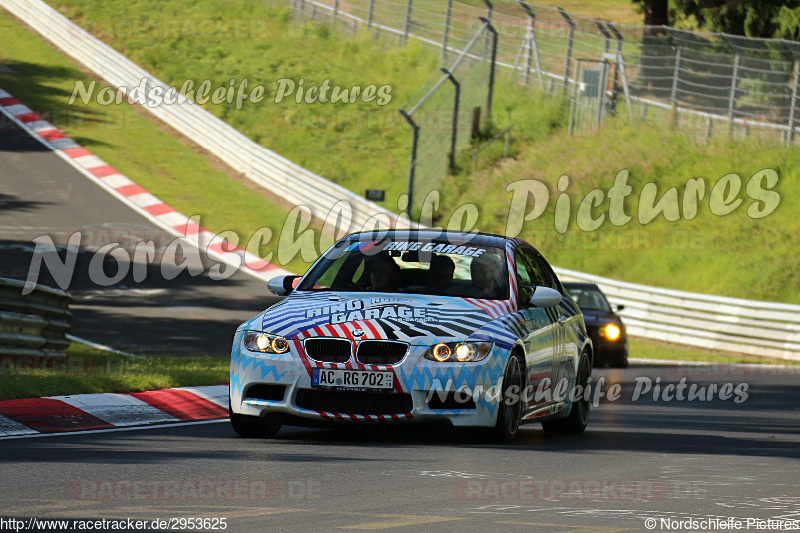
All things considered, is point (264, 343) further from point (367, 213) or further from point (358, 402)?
point (367, 213)

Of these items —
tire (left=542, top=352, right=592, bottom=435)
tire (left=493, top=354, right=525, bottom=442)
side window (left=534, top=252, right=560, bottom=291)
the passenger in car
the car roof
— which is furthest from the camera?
side window (left=534, top=252, right=560, bottom=291)

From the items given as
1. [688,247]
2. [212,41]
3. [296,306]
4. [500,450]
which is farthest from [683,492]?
[212,41]

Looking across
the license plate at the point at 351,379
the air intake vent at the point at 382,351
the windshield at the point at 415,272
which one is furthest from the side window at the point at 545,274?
the license plate at the point at 351,379

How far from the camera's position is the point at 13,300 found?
42.5 ft

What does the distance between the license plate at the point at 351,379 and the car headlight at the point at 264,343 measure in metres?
0.30

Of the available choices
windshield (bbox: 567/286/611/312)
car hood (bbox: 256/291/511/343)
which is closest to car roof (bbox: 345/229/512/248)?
car hood (bbox: 256/291/511/343)

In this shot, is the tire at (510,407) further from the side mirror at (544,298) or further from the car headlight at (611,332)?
the car headlight at (611,332)

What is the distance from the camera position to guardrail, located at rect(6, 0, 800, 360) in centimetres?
2480

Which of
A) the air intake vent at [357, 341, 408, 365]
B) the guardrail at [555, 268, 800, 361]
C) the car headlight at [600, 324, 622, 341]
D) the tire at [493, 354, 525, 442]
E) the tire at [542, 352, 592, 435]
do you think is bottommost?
the guardrail at [555, 268, 800, 361]

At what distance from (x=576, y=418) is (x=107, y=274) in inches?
578

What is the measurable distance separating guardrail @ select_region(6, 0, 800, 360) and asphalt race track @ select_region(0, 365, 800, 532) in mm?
13645

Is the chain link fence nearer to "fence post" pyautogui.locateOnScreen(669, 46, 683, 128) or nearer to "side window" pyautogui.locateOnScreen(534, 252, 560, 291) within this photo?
"fence post" pyautogui.locateOnScreen(669, 46, 683, 128)

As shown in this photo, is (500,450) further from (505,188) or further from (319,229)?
(505,188)

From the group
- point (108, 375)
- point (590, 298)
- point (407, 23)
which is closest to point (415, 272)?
point (108, 375)
